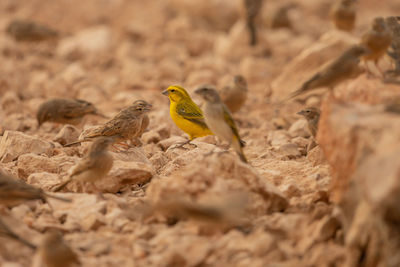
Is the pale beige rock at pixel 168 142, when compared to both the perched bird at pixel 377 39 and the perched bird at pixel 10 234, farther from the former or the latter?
the perched bird at pixel 10 234

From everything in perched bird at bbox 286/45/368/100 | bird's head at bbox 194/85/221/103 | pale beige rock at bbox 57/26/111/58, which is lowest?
bird's head at bbox 194/85/221/103

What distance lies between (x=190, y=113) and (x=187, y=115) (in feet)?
0.18

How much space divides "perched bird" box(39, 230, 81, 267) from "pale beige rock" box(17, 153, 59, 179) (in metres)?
2.31

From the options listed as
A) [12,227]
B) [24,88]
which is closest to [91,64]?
[24,88]

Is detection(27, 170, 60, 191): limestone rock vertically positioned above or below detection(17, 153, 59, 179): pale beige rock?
below

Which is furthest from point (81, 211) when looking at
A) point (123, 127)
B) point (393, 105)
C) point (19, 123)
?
point (19, 123)

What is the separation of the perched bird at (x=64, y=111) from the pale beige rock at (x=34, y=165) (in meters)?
3.06

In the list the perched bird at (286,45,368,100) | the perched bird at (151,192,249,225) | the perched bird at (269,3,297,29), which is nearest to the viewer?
the perched bird at (151,192,249,225)

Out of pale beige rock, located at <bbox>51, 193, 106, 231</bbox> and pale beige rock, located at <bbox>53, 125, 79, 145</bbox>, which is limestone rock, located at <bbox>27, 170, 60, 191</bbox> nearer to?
pale beige rock, located at <bbox>51, 193, 106, 231</bbox>

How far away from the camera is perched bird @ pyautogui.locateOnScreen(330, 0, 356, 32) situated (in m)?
13.8

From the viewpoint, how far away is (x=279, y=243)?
518 centimetres

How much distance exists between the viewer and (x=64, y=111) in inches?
409

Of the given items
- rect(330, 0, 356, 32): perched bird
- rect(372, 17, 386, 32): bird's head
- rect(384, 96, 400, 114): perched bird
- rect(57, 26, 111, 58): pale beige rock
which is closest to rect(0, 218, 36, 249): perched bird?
rect(384, 96, 400, 114): perched bird

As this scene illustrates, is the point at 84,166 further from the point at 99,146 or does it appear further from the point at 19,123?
the point at 19,123
